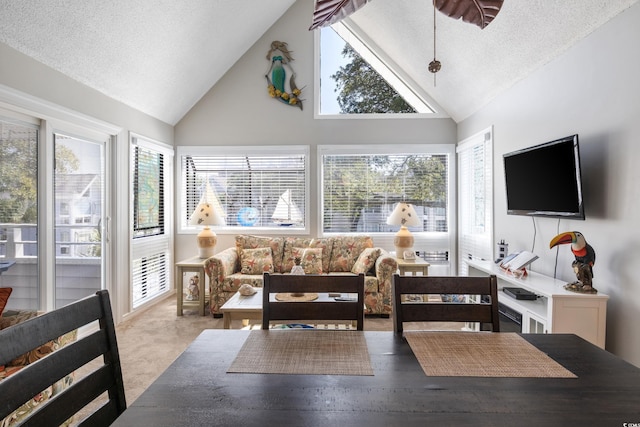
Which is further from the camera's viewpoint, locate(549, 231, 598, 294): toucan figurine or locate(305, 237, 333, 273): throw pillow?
locate(305, 237, 333, 273): throw pillow

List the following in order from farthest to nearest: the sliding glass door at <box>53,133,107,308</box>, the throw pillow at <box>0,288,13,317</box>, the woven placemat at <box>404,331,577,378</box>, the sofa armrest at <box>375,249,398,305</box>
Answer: the sofa armrest at <box>375,249,398,305</box> < the sliding glass door at <box>53,133,107,308</box> < the throw pillow at <box>0,288,13,317</box> < the woven placemat at <box>404,331,577,378</box>

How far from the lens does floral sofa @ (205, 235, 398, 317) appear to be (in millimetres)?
3779

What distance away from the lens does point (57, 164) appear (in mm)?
3029

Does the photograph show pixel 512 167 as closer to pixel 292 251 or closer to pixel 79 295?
pixel 292 251

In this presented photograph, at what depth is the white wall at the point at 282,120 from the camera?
478cm

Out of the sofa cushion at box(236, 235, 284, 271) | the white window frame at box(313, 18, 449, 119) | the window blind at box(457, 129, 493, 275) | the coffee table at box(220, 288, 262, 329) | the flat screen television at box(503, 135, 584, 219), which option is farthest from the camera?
the white window frame at box(313, 18, 449, 119)

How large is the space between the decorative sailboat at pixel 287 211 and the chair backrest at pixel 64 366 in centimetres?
375

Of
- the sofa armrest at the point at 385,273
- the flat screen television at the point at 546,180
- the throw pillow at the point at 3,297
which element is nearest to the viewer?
the throw pillow at the point at 3,297

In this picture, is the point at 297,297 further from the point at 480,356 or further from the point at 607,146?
the point at 607,146

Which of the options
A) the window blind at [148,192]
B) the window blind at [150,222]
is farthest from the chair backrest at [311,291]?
the window blind at [148,192]

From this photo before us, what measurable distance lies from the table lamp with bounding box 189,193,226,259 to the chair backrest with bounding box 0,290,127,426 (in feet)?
10.4

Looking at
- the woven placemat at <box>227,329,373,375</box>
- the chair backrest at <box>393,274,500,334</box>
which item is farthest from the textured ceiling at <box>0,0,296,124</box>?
the chair backrest at <box>393,274,500,334</box>

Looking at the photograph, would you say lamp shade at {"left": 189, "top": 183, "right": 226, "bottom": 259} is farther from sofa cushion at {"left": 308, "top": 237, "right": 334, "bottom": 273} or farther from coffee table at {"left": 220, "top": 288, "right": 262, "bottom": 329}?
coffee table at {"left": 220, "top": 288, "right": 262, "bottom": 329}

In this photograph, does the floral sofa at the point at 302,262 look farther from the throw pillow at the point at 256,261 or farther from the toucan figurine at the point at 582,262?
the toucan figurine at the point at 582,262
